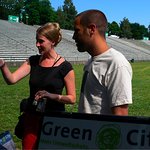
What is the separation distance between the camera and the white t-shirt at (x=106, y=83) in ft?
9.52

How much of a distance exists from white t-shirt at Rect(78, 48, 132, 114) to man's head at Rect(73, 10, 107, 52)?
13 cm

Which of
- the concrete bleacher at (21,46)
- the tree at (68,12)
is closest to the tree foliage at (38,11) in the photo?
the tree at (68,12)

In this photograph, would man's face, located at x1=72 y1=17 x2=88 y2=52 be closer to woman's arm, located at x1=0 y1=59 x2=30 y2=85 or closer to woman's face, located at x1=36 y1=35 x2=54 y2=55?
woman's face, located at x1=36 y1=35 x2=54 y2=55

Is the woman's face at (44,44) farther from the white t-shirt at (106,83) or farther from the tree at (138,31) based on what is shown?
the tree at (138,31)

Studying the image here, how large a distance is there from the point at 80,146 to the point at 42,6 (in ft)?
390

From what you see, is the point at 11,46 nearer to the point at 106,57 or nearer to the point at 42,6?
the point at 106,57

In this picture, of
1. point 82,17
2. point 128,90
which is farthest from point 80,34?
point 128,90

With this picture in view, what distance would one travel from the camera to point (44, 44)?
3945 mm

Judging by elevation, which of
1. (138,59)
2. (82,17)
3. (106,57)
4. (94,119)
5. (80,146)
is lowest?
(138,59)

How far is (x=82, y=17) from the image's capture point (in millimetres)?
3094

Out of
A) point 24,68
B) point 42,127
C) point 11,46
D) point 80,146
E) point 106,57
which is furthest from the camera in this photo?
point 11,46

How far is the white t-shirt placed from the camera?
2900mm

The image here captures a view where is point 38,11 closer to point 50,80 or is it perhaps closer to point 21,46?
point 21,46

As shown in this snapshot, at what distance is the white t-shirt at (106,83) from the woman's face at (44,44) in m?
0.84
